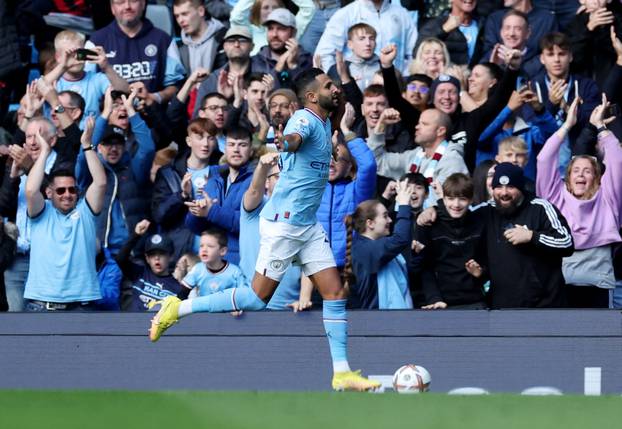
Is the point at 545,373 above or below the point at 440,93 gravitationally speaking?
below

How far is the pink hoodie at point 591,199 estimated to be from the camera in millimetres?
11742

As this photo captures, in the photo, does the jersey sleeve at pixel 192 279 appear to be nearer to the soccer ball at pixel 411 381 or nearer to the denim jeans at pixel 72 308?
the denim jeans at pixel 72 308

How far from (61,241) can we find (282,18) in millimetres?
3446

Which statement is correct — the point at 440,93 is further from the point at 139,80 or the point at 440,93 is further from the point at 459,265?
the point at 139,80

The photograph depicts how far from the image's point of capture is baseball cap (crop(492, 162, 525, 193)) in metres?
11.2

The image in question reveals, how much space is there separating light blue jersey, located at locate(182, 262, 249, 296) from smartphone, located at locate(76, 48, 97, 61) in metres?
3.08

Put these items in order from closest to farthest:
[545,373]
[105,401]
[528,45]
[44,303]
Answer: [105,401] < [545,373] < [44,303] < [528,45]

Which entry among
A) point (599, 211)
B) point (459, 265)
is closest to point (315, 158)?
point (459, 265)

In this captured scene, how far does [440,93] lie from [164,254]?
2.92 m

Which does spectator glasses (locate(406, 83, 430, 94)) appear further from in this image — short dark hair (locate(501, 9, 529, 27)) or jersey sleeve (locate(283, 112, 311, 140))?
jersey sleeve (locate(283, 112, 311, 140))

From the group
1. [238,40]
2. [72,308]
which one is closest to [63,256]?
[72,308]

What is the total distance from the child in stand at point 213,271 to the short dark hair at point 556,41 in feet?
11.9

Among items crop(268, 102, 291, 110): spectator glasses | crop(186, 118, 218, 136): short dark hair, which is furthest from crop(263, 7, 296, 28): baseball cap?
crop(268, 102, 291, 110): spectator glasses

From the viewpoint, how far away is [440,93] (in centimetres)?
1296
